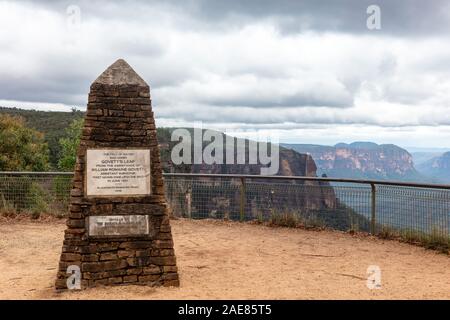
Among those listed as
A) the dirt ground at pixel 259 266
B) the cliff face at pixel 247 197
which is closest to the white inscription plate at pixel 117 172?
the dirt ground at pixel 259 266

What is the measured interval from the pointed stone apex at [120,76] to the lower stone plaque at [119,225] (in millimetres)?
1833

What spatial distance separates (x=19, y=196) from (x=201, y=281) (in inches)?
313

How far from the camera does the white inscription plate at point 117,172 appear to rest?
22.4 ft

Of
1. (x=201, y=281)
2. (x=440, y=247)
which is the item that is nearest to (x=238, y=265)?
(x=201, y=281)

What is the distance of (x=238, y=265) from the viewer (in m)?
8.36

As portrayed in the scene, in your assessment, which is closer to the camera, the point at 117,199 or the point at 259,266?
the point at 117,199

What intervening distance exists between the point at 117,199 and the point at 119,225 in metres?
0.35

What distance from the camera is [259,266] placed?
27.2 ft

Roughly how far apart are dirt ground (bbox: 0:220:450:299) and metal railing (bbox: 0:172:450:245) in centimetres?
44

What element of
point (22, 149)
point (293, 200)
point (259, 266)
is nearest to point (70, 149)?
point (22, 149)

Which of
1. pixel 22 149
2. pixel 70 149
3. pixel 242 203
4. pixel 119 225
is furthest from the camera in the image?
pixel 70 149

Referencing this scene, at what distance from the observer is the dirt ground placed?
6656 mm

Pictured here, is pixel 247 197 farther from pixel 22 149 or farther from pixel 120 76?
pixel 22 149
